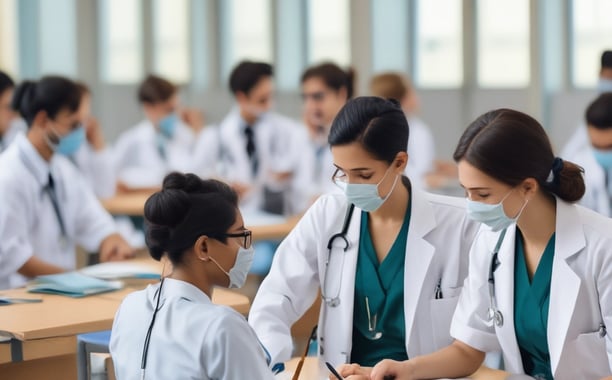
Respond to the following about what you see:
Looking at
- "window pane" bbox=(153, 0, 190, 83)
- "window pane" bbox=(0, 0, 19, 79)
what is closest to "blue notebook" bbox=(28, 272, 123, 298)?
"window pane" bbox=(0, 0, 19, 79)

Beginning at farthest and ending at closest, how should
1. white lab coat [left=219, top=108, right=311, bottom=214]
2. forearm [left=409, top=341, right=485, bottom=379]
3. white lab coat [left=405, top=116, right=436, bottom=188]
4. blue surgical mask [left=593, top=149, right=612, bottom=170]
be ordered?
white lab coat [left=405, top=116, right=436, bottom=188] → white lab coat [left=219, top=108, right=311, bottom=214] → blue surgical mask [left=593, top=149, right=612, bottom=170] → forearm [left=409, top=341, right=485, bottom=379]

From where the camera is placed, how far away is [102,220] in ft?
14.3

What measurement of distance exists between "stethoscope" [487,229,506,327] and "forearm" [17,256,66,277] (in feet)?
6.46

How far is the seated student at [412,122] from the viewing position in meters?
6.64

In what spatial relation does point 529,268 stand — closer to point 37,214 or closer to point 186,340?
point 186,340

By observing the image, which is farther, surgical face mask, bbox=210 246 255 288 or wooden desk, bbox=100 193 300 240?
wooden desk, bbox=100 193 300 240

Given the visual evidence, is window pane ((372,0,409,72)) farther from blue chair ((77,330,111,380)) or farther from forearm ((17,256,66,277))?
blue chair ((77,330,111,380))

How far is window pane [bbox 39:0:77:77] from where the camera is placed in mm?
9344

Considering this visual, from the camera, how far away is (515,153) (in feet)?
7.93

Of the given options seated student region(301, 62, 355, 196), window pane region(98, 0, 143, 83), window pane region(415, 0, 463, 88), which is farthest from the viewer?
window pane region(98, 0, 143, 83)

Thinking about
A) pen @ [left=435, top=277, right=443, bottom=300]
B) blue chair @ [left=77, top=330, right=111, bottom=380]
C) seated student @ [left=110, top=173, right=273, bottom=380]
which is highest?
seated student @ [left=110, top=173, right=273, bottom=380]

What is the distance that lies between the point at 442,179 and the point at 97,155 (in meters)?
2.42

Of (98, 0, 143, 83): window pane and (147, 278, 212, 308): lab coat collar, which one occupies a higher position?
(98, 0, 143, 83): window pane

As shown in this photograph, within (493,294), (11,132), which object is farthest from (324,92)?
(493,294)
